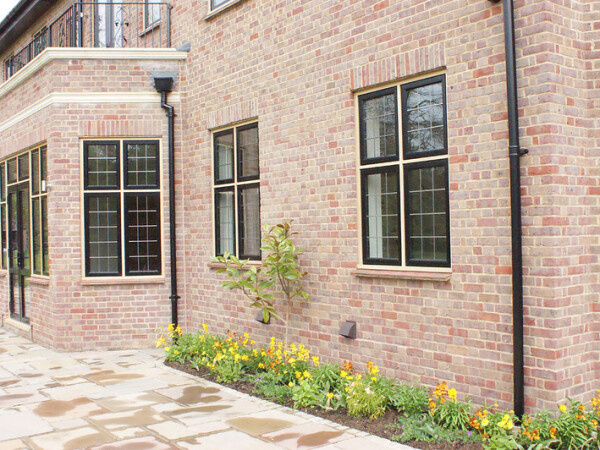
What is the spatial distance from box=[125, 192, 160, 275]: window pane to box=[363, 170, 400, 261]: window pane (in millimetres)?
4165

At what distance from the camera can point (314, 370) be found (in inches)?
262

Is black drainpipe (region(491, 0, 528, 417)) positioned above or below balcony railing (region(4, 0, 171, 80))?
below

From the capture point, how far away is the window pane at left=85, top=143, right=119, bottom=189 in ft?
31.9

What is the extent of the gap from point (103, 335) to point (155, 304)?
2.91 feet

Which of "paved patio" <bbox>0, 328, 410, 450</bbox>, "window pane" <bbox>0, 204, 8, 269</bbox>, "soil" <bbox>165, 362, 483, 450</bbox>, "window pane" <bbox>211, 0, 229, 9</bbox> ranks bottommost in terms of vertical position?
"paved patio" <bbox>0, 328, 410, 450</bbox>

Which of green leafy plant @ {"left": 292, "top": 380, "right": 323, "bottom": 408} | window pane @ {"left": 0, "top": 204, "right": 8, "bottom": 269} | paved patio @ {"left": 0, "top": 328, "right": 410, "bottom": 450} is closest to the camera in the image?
paved patio @ {"left": 0, "top": 328, "right": 410, "bottom": 450}

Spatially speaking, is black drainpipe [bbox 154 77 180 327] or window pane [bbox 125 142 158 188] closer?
black drainpipe [bbox 154 77 180 327]

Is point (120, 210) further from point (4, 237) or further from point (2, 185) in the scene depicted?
point (4, 237)

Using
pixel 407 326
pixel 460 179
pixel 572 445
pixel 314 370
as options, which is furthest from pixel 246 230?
pixel 572 445

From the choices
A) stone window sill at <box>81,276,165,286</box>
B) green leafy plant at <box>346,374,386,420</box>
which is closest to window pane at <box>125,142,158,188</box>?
stone window sill at <box>81,276,165,286</box>

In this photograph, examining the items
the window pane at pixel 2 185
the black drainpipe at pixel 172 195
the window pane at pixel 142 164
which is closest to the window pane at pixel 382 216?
the black drainpipe at pixel 172 195

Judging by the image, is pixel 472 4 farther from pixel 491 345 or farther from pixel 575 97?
pixel 491 345

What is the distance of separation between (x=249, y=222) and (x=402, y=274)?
2994 millimetres

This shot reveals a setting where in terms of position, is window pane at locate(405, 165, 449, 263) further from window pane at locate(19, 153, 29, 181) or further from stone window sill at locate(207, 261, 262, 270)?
window pane at locate(19, 153, 29, 181)
